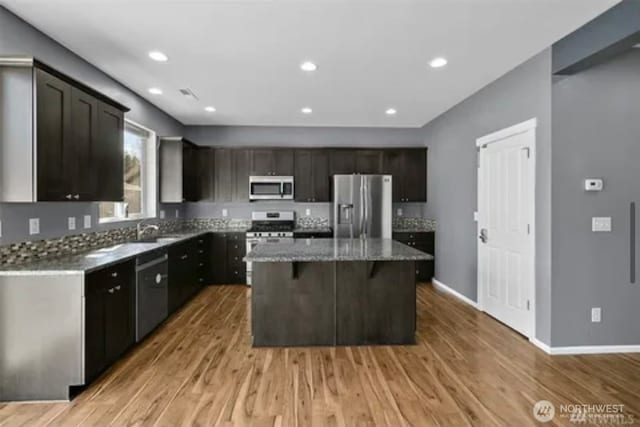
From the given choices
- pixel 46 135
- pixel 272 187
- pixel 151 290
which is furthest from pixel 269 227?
pixel 46 135

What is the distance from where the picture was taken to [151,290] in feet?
12.0

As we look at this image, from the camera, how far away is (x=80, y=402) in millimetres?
2469

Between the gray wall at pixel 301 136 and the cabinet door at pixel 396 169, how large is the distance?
35cm

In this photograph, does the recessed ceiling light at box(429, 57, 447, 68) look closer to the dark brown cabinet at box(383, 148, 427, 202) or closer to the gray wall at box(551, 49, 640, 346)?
the gray wall at box(551, 49, 640, 346)

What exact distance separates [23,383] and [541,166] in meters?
4.57

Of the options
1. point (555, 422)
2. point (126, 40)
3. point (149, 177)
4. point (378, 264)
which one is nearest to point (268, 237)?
point (149, 177)

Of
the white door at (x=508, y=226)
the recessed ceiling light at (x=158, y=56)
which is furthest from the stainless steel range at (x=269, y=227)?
the recessed ceiling light at (x=158, y=56)

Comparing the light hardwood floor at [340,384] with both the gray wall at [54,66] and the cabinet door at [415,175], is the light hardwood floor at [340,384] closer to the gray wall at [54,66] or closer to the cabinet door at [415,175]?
the gray wall at [54,66]

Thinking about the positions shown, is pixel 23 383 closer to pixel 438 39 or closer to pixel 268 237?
pixel 268 237

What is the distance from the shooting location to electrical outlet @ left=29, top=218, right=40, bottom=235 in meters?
2.84

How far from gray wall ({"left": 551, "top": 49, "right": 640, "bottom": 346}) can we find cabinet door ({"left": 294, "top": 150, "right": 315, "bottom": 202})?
12.7ft

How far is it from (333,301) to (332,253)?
1.61 ft

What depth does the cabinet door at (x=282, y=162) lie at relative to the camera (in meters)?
6.30

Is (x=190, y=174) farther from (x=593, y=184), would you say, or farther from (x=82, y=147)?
(x=593, y=184)
